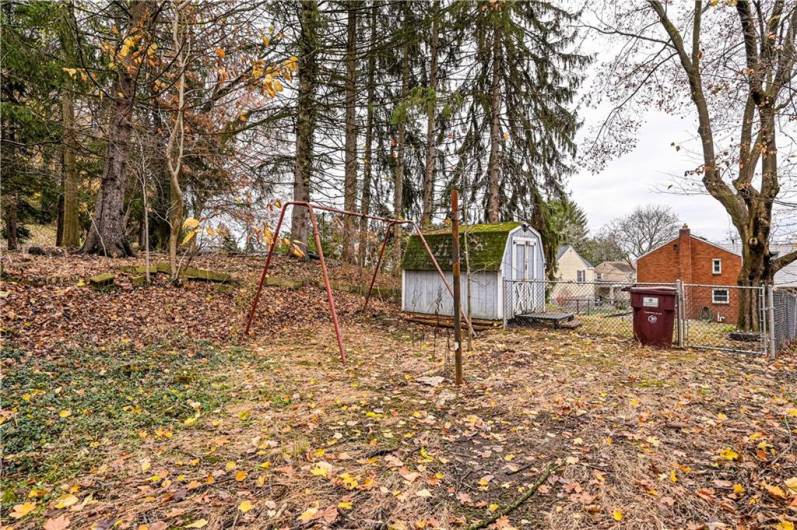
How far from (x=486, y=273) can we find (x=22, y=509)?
8.46 metres

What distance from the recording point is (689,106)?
8844 millimetres

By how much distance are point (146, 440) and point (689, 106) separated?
11.3 metres

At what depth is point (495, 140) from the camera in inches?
480

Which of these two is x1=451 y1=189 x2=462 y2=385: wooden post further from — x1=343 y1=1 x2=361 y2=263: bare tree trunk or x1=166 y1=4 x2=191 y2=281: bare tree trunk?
x1=343 y1=1 x2=361 y2=263: bare tree trunk

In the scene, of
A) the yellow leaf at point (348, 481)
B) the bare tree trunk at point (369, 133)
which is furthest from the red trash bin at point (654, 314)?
the bare tree trunk at point (369, 133)

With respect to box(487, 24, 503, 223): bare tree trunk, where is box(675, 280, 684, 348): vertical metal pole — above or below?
below

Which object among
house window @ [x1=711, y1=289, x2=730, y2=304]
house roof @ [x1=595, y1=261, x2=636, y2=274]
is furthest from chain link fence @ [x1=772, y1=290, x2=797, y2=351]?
house roof @ [x1=595, y1=261, x2=636, y2=274]

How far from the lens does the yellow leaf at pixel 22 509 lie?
230 centimetres

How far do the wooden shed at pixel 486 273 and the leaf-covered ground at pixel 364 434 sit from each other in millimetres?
3202

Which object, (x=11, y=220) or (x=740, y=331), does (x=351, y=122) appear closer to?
(x=11, y=220)

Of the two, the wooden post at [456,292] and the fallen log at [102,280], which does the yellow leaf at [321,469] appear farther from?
the fallen log at [102,280]

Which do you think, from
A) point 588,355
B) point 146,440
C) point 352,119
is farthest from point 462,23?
point 146,440

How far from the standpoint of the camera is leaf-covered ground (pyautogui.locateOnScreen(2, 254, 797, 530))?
241 cm

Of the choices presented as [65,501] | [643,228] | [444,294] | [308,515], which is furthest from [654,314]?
[643,228]
